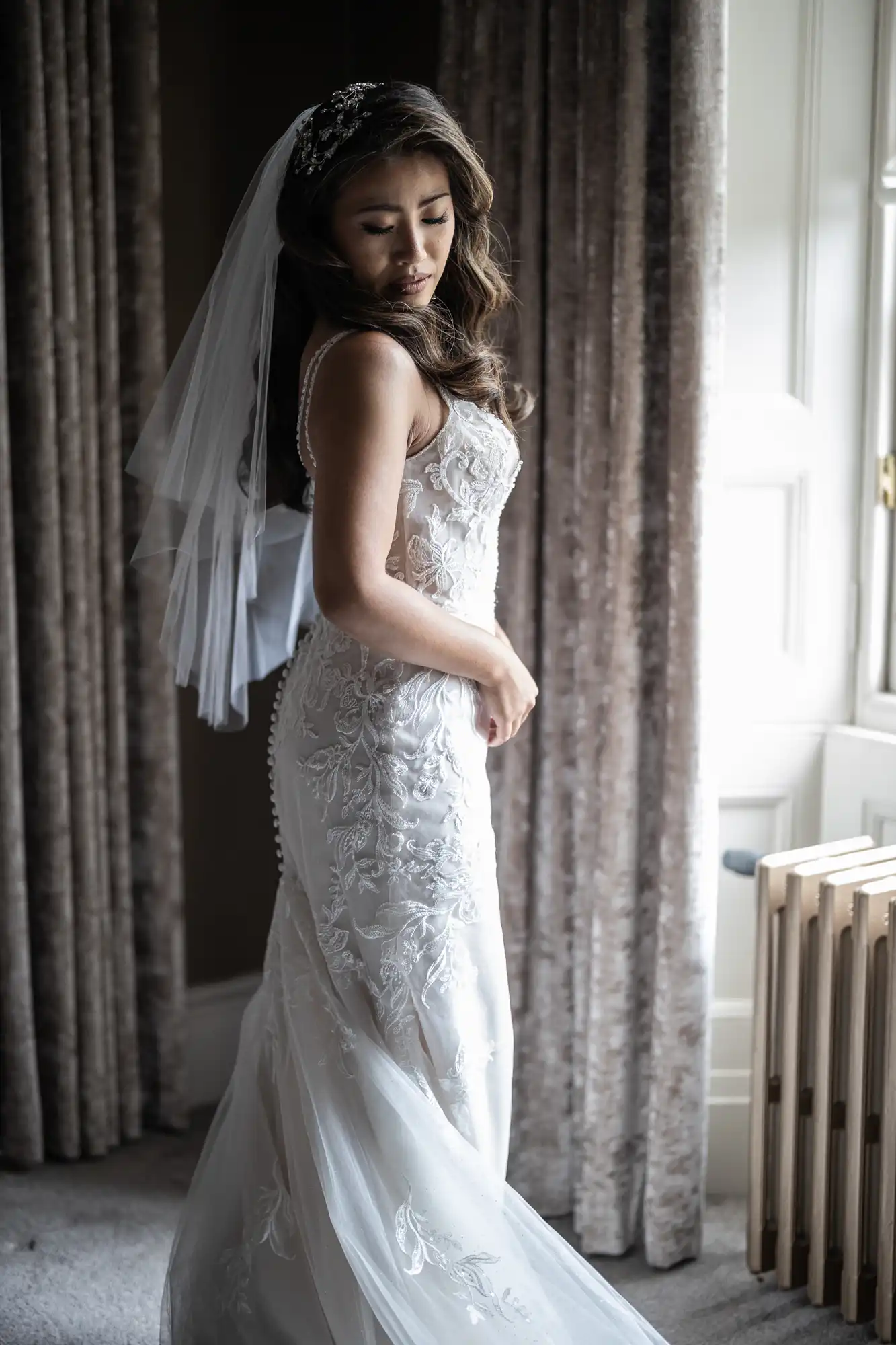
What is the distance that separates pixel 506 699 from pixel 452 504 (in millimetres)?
277

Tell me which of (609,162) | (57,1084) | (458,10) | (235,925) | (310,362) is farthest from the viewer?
(235,925)

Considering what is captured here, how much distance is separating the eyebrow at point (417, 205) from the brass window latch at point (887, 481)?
1160 millimetres

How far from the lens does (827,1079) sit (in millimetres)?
2141

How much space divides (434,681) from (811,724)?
1149 mm

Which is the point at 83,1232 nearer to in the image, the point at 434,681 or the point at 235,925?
the point at 235,925

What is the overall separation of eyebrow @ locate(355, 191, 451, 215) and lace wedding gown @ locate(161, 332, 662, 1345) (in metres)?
0.19

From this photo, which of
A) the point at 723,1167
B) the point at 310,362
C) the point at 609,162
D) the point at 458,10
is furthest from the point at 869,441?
the point at 723,1167

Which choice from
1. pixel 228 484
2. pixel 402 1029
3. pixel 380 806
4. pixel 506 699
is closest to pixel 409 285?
pixel 228 484

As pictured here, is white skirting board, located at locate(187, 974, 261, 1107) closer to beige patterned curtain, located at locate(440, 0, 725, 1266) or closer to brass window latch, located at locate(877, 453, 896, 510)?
beige patterned curtain, located at locate(440, 0, 725, 1266)

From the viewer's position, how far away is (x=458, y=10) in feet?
8.02

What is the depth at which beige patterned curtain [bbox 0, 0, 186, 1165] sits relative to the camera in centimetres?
251

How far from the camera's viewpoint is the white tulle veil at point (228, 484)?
1.81 m

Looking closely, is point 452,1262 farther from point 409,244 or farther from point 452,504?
point 409,244

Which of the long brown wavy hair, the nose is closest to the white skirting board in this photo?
the long brown wavy hair
